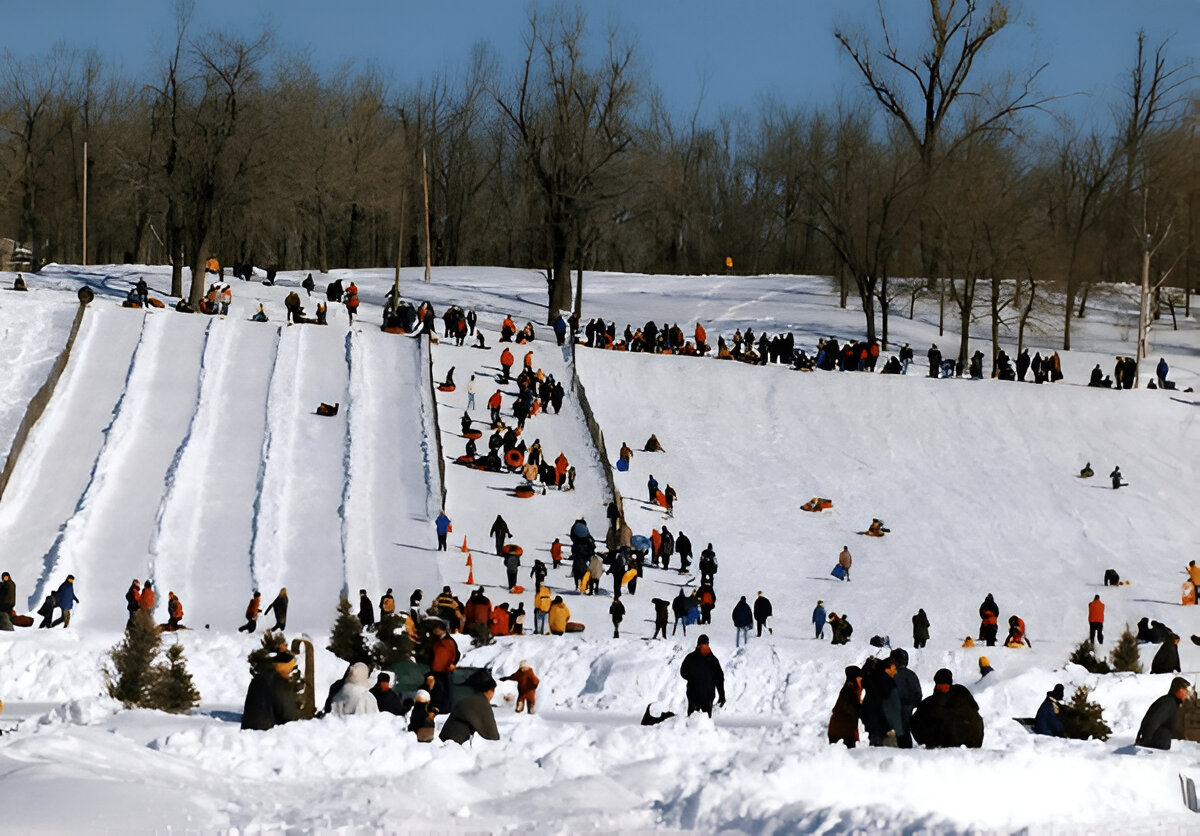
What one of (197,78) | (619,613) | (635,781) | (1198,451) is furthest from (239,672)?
(197,78)

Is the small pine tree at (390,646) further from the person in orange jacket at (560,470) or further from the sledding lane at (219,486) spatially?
the person in orange jacket at (560,470)

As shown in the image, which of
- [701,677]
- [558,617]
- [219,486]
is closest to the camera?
[701,677]

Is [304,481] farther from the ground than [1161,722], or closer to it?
closer to it

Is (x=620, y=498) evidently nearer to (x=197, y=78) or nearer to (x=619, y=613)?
(x=619, y=613)

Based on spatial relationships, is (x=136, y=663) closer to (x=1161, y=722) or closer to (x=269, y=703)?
(x=269, y=703)

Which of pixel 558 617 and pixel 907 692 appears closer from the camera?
pixel 907 692

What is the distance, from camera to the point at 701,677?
604 inches

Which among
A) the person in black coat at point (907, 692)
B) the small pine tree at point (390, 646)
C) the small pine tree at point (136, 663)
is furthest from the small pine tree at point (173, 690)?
the person in black coat at point (907, 692)

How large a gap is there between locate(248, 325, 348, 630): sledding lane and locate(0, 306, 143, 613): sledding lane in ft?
11.9

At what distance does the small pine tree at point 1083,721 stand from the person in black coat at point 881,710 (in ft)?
11.7

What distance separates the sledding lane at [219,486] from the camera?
88.6 ft

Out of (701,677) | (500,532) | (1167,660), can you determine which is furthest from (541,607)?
(1167,660)

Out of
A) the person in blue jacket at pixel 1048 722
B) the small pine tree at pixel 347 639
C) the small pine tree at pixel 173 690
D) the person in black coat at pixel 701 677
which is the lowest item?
the small pine tree at pixel 347 639

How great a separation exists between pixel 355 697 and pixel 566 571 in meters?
16.3
